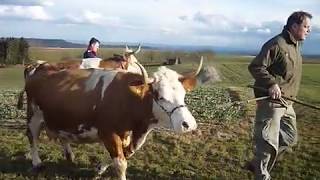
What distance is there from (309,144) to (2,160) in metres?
6.22

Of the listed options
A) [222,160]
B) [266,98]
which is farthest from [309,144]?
[266,98]

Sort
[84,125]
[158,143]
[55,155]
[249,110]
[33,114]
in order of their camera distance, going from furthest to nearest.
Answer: [249,110]
[158,143]
[55,155]
[33,114]
[84,125]

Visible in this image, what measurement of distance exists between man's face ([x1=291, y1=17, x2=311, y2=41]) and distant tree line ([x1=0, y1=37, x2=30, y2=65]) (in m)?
67.8

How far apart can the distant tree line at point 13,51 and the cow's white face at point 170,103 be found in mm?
67134

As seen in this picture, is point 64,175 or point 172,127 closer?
point 172,127

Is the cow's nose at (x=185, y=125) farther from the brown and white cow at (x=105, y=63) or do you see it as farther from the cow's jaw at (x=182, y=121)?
the brown and white cow at (x=105, y=63)

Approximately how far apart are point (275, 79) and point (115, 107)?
219 cm

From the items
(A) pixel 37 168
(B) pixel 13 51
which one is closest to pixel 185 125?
(A) pixel 37 168

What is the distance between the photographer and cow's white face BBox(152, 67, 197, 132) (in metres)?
6.84

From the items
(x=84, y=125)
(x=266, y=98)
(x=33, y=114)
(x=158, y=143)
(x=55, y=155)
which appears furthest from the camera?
(x=158, y=143)

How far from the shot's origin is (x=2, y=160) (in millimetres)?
9258

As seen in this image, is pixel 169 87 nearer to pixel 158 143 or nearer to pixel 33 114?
pixel 33 114

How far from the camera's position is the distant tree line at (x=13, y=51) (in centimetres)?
7206

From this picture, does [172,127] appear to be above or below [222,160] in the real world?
above
